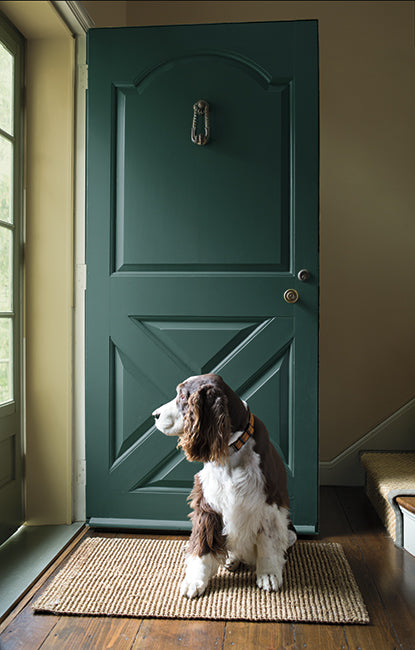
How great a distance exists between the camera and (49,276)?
2.20 metres

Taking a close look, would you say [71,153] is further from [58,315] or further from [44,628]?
[44,628]

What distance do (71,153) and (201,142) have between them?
572 mm

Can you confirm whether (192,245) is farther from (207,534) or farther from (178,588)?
(178,588)

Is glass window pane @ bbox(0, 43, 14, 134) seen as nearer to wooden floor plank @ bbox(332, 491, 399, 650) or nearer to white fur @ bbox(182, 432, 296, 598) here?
white fur @ bbox(182, 432, 296, 598)

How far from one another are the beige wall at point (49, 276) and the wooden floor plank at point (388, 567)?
1.26 metres

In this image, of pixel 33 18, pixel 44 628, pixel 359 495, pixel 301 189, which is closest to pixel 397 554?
pixel 359 495

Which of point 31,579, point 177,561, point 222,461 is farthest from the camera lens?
point 177,561

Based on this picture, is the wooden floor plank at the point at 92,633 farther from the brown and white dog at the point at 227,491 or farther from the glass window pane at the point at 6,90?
the glass window pane at the point at 6,90

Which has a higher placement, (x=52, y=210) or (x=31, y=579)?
(x=52, y=210)

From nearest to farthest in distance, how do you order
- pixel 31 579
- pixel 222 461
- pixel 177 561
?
pixel 222 461 < pixel 31 579 < pixel 177 561

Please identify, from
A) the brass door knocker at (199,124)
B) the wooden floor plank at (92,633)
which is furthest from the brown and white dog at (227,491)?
the brass door knocker at (199,124)

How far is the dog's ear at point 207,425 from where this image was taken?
5.07ft

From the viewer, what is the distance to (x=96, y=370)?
7.08ft

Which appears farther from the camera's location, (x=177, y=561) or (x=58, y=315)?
(x=58, y=315)
